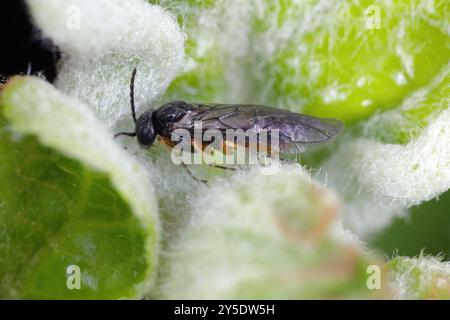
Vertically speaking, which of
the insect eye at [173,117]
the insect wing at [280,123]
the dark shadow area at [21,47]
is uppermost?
the dark shadow area at [21,47]

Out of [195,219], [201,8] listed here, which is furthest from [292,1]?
[195,219]

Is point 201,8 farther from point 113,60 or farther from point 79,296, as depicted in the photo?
point 79,296

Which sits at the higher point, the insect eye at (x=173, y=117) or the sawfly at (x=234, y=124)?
the insect eye at (x=173, y=117)

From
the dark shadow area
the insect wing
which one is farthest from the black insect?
the dark shadow area

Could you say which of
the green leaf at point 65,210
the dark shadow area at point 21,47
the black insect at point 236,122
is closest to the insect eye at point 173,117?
the black insect at point 236,122

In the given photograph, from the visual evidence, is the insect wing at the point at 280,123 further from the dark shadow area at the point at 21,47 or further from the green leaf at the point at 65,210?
the green leaf at the point at 65,210

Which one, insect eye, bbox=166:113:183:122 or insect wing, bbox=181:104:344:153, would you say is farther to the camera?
insect eye, bbox=166:113:183:122

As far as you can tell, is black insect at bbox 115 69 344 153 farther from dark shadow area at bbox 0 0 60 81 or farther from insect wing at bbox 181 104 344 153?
dark shadow area at bbox 0 0 60 81
